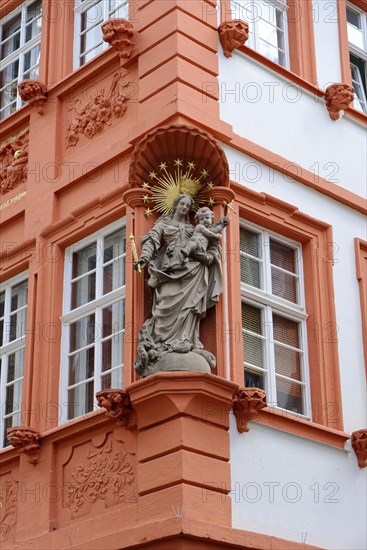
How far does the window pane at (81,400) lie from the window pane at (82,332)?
0.47 m

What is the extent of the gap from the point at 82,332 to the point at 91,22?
3.98 m

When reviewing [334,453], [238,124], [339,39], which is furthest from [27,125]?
[334,453]

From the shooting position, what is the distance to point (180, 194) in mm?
11938

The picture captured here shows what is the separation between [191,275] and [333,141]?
338 centimetres

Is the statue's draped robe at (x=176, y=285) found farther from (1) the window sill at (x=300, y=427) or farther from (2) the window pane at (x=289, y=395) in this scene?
(2) the window pane at (x=289, y=395)

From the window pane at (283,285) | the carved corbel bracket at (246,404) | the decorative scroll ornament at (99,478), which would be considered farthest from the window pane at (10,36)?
the carved corbel bracket at (246,404)

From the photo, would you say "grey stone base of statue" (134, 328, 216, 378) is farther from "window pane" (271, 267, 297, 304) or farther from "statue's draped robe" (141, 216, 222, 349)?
"window pane" (271, 267, 297, 304)

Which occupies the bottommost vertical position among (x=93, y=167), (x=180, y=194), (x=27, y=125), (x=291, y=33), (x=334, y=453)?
(x=334, y=453)

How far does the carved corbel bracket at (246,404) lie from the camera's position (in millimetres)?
11164

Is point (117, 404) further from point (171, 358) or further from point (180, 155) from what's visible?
point (180, 155)

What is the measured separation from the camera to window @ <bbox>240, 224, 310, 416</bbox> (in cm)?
1223

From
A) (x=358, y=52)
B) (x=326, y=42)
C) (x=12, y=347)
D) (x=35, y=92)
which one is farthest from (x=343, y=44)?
(x=12, y=347)

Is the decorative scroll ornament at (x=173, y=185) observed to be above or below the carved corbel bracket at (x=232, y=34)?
below

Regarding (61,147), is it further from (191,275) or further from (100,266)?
(191,275)
